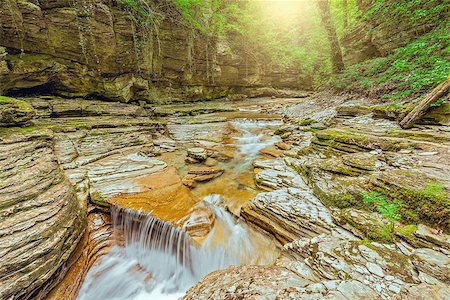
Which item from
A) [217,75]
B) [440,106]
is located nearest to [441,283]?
[440,106]

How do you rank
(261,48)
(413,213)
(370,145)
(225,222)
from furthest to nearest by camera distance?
1. (261,48)
2. (370,145)
3. (225,222)
4. (413,213)

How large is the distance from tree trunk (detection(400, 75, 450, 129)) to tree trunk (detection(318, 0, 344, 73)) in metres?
7.30

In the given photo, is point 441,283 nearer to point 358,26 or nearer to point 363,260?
point 363,260

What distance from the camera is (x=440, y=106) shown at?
4.34 metres

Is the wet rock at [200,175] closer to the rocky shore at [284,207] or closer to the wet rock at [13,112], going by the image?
the rocky shore at [284,207]

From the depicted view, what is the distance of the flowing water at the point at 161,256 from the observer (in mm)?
3213

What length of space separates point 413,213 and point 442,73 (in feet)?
14.9

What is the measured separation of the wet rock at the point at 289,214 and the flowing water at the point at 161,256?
0.27 metres

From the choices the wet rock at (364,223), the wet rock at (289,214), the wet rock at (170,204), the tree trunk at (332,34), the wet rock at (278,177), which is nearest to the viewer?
the wet rock at (364,223)

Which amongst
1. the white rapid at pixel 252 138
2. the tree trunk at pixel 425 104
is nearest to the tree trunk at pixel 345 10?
the white rapid at pixel 252 138

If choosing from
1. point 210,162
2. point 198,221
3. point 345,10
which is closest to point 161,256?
point 198,221

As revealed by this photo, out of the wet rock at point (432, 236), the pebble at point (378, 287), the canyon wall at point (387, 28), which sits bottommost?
the pebble at point (378, 287)

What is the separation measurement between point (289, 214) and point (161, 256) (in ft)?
8.21

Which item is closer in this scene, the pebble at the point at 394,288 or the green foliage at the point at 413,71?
the pebble at the point at 394,288
